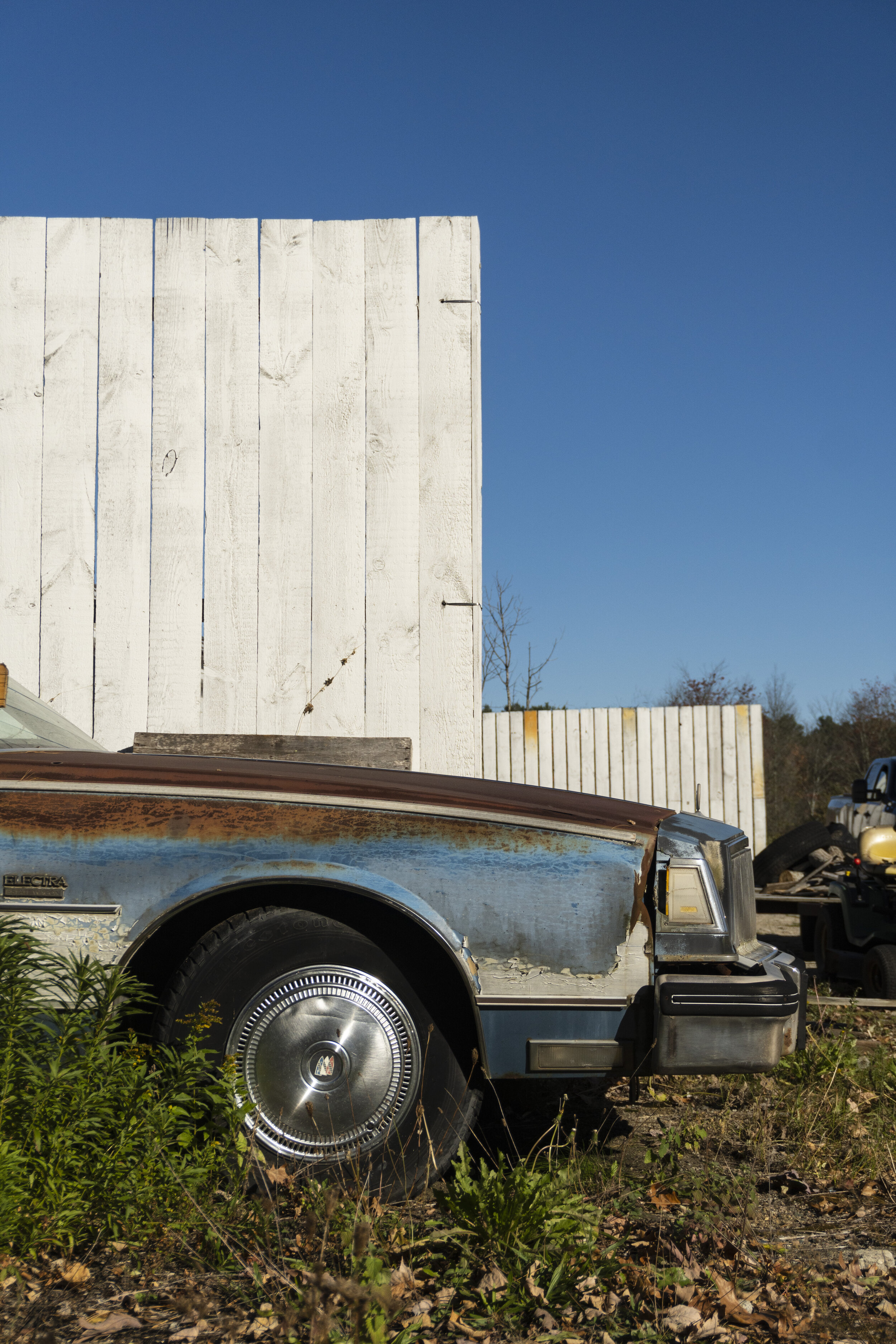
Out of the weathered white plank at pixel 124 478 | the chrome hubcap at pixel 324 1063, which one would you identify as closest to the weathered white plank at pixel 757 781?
the weathered white plank at pixel 124 478

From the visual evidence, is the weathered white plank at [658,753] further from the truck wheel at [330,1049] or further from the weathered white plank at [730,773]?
the truck wheel at [330,1049]

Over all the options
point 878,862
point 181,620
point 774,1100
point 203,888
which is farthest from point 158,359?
point 878,862

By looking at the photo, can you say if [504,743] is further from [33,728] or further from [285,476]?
[33,728]

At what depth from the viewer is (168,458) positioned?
4770 millimetres

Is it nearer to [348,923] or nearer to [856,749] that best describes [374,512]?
[348,923]

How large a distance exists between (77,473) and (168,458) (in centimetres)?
43

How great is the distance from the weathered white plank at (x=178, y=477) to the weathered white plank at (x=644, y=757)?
290 inches

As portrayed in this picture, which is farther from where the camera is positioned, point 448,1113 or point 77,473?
point 77,473

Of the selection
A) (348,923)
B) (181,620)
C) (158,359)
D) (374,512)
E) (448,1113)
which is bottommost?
(448,1113)

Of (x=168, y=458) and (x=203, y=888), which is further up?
(x=168, y=458)

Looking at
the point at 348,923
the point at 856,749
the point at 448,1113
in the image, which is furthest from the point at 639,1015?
the point at 856,749

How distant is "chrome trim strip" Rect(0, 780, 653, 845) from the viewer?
2607 millimetres

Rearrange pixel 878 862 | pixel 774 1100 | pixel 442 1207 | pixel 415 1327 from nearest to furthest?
pixel 415 1327 < pixel 442 1207 < pixel 774 1100 < pixel 878 862

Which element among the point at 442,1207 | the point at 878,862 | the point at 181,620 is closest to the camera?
the point at 442,1207
